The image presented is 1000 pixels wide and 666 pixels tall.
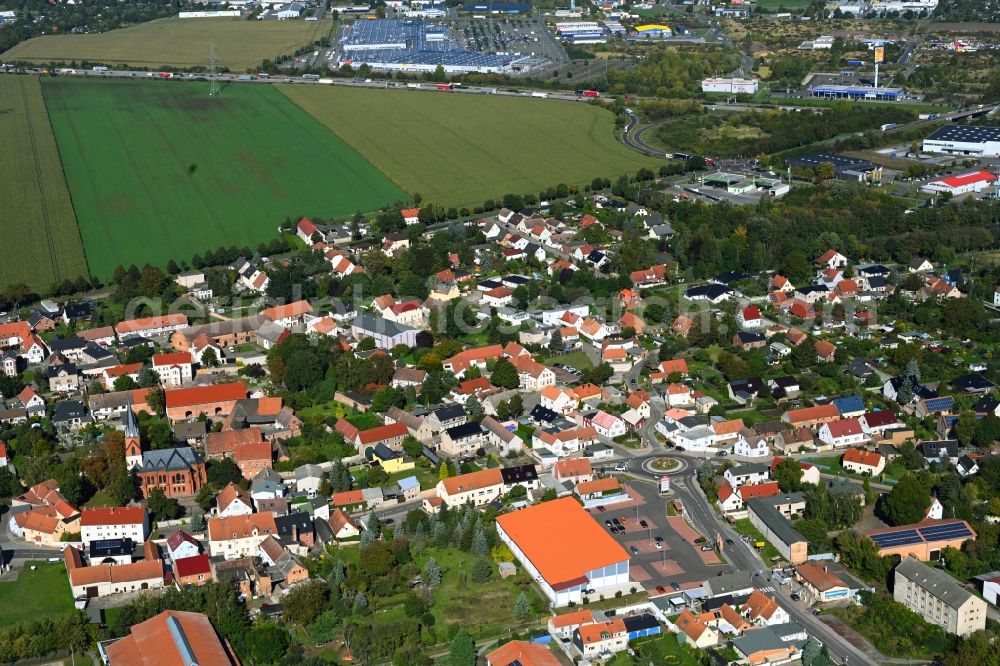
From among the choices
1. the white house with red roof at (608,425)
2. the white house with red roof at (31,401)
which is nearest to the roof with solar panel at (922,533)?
the white house with red roof at (608,425)

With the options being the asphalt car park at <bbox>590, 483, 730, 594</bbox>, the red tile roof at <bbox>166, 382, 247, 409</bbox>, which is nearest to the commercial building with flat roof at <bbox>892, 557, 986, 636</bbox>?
the asphalt car park at <bbox>590, 483, 730, 594</bbox>

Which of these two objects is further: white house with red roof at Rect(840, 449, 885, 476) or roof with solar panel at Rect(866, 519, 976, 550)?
white house with red roof at Rect(840, 449, 885, 476)

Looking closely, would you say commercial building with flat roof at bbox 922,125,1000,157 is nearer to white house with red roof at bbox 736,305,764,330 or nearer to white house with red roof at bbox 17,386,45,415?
white house with red roof at bbox 736,305,764,330

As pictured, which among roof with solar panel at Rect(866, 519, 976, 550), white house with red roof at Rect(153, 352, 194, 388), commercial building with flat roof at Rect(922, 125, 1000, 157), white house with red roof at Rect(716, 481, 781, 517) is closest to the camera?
roof with solar panel at Rect(866, 519, 976, 550)

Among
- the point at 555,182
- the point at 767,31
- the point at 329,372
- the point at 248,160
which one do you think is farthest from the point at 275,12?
the point at 329,372

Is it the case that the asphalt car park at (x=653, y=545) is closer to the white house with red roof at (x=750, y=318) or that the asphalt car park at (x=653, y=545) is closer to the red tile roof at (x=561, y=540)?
the red tile roof at (x=561, y=540)

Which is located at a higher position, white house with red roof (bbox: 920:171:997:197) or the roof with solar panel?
white house with red roof (bbox: 920:171:997:197)

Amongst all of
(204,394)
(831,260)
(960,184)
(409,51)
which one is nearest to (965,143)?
(960,184)

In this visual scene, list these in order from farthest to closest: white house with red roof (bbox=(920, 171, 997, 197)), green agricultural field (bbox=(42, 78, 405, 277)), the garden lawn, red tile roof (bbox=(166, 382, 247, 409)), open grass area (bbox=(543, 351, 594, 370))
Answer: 1. white house with red roof (bbox=(920, 171, 997, 197))
2. green agricultural field (bbox=(42, 78, 405, 277))
3. open grass area (bbox=(543, 351, 594, 370))
4. red tile roof (bbox=(166, 382, 247, 409))
5. the garden lawn
